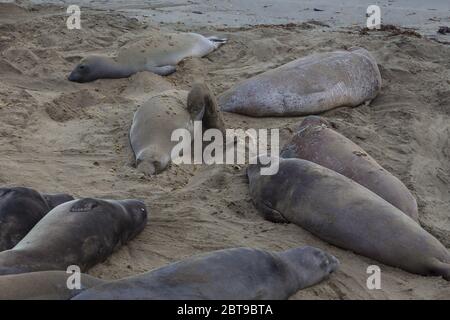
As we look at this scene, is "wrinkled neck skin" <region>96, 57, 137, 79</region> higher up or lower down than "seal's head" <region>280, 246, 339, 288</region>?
higher up

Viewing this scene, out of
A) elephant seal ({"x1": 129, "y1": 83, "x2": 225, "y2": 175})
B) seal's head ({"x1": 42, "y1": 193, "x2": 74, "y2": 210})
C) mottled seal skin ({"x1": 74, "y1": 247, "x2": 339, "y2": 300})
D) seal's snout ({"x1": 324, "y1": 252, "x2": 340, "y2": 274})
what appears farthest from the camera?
elephant seal ({"x1": 129, "y1": 83, "x2": 225, "y2": 175})

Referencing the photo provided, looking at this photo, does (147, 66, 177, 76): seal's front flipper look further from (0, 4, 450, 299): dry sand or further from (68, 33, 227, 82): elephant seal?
(0, 4, 450, 299): dry sand

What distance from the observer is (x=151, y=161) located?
5.43 m

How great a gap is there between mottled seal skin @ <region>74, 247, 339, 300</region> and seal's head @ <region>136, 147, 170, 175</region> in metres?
1.68

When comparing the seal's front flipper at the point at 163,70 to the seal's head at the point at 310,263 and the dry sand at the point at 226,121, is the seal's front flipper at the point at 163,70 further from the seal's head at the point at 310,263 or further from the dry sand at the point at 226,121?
the seal's head at the point at 310,263

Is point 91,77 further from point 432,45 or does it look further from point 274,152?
point 432,45

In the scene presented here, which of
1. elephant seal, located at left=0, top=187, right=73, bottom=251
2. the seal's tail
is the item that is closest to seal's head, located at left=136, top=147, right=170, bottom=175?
elephant seal, located at left=0, top=187, right=73, bottom=251

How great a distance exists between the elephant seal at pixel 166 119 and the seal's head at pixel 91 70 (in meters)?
1.36

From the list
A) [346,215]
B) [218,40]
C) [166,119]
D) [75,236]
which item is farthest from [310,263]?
[218,40]

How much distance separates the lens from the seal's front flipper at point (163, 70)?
25.4 feet

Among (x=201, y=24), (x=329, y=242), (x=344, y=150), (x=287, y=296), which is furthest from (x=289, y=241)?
(x=201, y=24)

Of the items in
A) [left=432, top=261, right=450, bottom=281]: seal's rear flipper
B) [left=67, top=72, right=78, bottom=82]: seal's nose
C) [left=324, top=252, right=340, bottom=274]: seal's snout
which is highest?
[left=67, top=72, right=78, bottom=82]: seal's nose

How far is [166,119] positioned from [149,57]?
2131 millimetres

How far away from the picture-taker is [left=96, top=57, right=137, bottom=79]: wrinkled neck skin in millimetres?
7648
